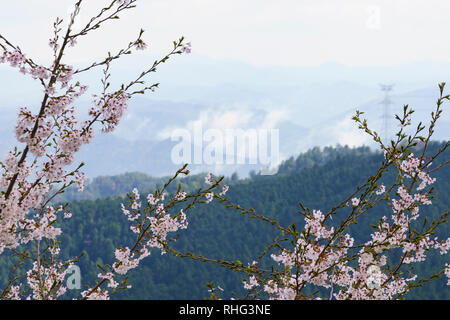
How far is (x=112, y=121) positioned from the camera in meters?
5.22

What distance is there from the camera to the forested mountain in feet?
247

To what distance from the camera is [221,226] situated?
83.1 meters

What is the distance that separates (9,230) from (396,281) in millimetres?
3616

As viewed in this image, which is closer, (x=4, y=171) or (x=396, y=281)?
(x=4, y=171)

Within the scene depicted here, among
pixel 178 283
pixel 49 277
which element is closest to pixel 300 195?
pixel 178 283

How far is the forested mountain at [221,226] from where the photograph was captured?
75375mm

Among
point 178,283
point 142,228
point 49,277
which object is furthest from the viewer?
point 178,283
